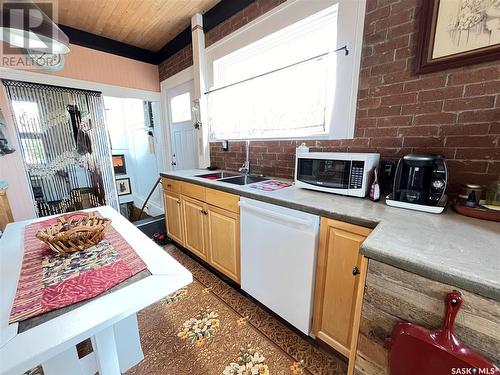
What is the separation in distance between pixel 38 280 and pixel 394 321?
1.26 meters

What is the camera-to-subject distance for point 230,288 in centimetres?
192

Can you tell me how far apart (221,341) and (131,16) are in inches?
129

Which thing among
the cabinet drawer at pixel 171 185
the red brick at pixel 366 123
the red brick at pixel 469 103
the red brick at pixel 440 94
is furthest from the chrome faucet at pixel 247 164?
the red brick at pixel 469 103

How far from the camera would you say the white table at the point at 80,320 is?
1.69ft

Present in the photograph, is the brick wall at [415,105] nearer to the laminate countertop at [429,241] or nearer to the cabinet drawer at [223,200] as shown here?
the laminate countertop at [429,241]

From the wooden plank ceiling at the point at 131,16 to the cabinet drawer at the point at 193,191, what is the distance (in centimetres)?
186

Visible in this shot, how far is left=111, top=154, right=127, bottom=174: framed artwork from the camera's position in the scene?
14.4 ft

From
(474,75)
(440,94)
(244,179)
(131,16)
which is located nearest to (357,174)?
(440,94)

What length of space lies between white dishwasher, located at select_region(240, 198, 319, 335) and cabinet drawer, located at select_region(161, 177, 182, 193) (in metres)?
1.04

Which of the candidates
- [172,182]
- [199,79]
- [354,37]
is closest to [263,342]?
[172,182]

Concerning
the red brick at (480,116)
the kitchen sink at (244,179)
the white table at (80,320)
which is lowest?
the white table at (80,320)

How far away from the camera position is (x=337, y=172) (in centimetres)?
135

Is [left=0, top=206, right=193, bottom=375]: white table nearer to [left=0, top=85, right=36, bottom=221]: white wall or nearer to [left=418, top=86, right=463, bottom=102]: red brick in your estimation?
[left=418, top=86, right=463, bottom=102]: red brick

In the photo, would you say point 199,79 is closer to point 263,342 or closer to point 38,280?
point 38,280
